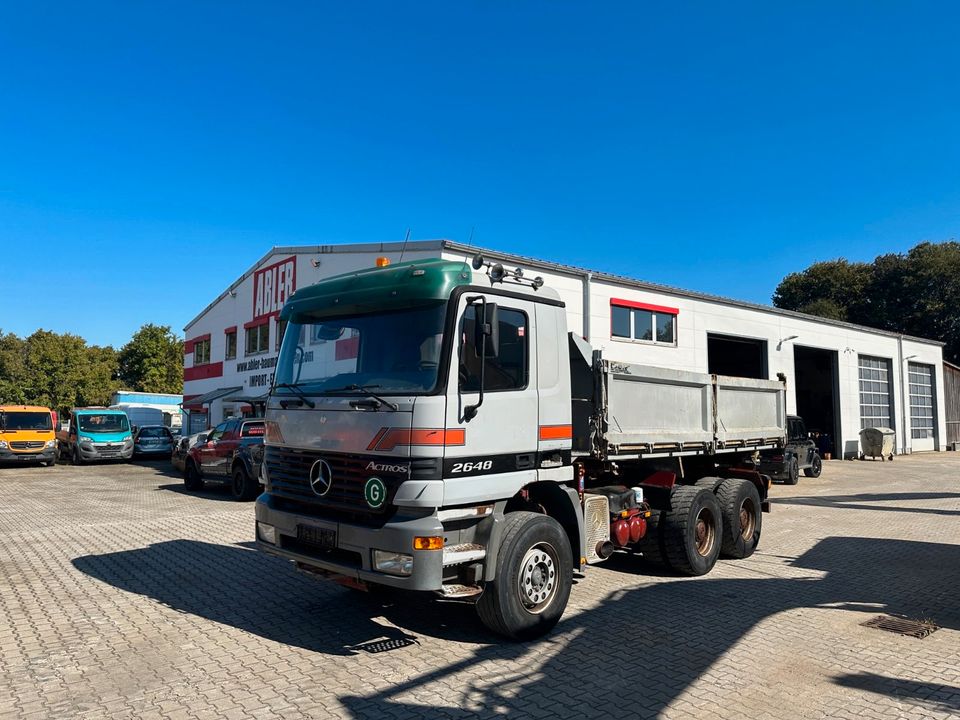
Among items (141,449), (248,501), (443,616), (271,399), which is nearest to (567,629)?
(443,616)

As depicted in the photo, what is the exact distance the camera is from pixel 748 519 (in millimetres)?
8750

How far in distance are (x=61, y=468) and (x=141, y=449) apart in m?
4.13

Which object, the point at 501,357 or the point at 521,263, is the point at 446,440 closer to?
the point at 501,357

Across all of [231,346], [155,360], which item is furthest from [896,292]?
[155,360]

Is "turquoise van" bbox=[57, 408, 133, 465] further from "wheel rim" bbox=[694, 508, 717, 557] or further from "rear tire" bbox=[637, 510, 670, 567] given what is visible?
"wheel rim" bbox=[694, 508, 717, 557]

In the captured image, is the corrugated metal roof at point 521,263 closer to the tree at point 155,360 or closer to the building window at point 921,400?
the building window at point 921,400

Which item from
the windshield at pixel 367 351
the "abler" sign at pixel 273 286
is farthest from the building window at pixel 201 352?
the windshield at pixel 367 351

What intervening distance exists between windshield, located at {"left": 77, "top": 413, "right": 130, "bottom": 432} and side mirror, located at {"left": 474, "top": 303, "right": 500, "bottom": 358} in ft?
82.4

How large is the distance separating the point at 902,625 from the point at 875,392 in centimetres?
2890

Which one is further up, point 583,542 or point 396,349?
point 396,349

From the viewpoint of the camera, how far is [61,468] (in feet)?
78.1

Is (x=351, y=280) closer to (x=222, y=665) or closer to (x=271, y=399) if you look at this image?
(x=271, y=399)

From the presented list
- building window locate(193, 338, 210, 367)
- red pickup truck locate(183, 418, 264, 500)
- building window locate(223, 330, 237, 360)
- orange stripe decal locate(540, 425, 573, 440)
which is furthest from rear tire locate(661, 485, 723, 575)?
building window locate(193, 338, 210, 367)

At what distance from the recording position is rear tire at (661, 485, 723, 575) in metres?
7.35
